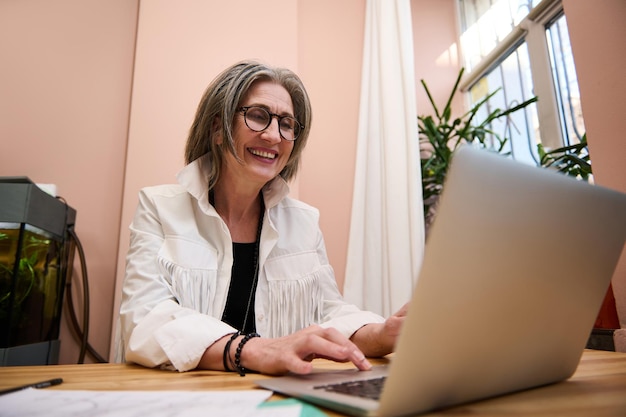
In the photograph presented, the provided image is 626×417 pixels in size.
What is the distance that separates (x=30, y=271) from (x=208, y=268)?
864 millimetres

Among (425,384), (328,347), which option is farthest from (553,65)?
(425,384)

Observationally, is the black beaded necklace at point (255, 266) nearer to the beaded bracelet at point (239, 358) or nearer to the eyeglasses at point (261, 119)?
the eyeglasses at point (261, 119)

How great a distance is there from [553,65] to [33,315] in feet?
8.20

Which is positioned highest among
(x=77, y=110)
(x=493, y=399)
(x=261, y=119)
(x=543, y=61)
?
(x=543, y=61)

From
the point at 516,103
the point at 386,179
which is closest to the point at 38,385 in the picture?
the point at 386,179

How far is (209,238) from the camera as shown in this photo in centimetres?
Answer: 120

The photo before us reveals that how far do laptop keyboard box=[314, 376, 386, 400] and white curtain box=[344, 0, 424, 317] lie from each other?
127cm

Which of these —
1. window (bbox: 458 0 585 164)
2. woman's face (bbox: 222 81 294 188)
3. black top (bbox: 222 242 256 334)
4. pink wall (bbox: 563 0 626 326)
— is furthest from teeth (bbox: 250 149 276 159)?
window (bbox: 458 0 585 164)

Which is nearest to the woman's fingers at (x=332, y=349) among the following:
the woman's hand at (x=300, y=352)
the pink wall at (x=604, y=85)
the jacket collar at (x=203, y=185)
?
the woman's hand at (x=300, y=352)

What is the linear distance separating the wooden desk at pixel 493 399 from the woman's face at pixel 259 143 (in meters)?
0.63

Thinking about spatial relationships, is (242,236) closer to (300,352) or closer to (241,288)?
(241,288)

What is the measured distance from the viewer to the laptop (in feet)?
1.06

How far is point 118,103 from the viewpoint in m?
2.07

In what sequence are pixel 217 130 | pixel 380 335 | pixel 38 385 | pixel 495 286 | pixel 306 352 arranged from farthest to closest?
pixel 217 130, pixel 380 335, pixel 306 352, pixel 38 385, pixel 495 286
